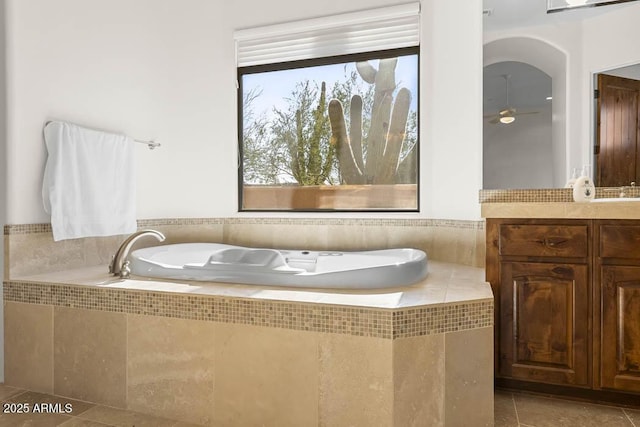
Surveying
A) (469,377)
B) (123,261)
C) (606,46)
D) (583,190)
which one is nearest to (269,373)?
(469,377)

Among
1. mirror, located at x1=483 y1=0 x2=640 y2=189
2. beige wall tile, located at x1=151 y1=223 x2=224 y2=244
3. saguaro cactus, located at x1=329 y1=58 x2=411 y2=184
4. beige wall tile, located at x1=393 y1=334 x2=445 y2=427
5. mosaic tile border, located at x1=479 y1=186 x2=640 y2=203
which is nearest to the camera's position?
beige wall tile, located at x1=393 y1=334 x2=445 y2=427

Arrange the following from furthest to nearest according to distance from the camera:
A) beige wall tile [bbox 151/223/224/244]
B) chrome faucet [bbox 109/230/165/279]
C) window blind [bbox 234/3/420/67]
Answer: beige wall tile [bbox 151/223/224/244], window blind [bbox 234/3/420/67], chrome faucet [bbox 109/230/165/279]

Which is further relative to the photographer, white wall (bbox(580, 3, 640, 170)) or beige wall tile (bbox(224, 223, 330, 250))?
beige wall tile (bbox(224, 223, 330, 250))

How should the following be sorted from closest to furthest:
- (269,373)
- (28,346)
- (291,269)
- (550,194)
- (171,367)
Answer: (269,373)
(171,367)
(291,269)
(28,346)
(550,194)

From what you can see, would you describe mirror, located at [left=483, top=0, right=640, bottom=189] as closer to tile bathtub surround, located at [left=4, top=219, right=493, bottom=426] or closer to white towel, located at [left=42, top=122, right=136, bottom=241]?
tile bathtub surround, located at [left=4, top=219, right=493, bottom=426]

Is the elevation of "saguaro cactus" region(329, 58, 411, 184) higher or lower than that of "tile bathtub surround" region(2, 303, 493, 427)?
higher

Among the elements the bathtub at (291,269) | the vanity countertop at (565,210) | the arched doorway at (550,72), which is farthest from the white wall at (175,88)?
the bathtub at (291,269)

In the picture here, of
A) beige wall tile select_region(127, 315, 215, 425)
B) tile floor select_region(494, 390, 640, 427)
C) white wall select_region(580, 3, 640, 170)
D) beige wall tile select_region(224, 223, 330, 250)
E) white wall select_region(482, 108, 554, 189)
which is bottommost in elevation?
tile floor select_region(494, 390, 640, 427)

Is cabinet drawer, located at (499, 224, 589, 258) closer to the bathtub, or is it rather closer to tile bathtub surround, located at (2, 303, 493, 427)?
the bathtub

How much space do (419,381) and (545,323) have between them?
0.82 metres

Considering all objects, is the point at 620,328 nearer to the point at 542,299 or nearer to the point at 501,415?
the point at 542,299

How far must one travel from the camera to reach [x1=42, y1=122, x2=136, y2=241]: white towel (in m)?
2.18

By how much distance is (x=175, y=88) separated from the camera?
301cm

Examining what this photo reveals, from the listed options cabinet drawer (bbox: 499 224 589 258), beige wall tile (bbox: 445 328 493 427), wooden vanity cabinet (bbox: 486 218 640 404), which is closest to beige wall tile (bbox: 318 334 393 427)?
beige wall tile (bbox: 445 328 493 427)
